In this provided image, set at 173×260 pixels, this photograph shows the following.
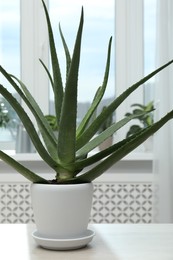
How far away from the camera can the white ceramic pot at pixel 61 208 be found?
33.6 inches

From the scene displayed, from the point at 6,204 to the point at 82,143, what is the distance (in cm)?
184

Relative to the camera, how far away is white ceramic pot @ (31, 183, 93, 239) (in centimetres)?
85

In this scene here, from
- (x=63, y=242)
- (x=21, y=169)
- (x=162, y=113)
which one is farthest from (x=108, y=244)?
(x=162, y=113)

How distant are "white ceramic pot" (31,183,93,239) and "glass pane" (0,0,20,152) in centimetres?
211

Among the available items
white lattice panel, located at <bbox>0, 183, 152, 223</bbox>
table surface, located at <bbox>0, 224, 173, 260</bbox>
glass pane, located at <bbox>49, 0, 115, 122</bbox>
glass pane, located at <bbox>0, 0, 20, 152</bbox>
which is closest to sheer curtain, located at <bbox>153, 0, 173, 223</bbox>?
white lattice panel, located at <bbox>0, 183, 152, 223</bbox>

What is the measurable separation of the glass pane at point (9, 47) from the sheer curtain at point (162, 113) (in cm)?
89

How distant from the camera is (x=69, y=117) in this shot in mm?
839

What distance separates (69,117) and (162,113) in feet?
5.78

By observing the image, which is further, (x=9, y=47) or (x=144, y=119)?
(x=9, y=47)

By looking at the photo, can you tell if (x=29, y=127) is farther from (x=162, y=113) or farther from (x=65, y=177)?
(x=162, y=113)

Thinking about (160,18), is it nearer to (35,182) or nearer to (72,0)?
(72,0)

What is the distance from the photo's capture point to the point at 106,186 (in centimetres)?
270

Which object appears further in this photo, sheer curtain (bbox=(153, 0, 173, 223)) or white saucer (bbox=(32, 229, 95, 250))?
sheer curtain (bbox=(153, 0, 173, 223))

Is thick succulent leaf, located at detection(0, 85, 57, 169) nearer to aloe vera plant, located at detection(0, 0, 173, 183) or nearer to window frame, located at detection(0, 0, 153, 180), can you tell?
aloe vera plant, located at detection(0, 0, 173, 183)
